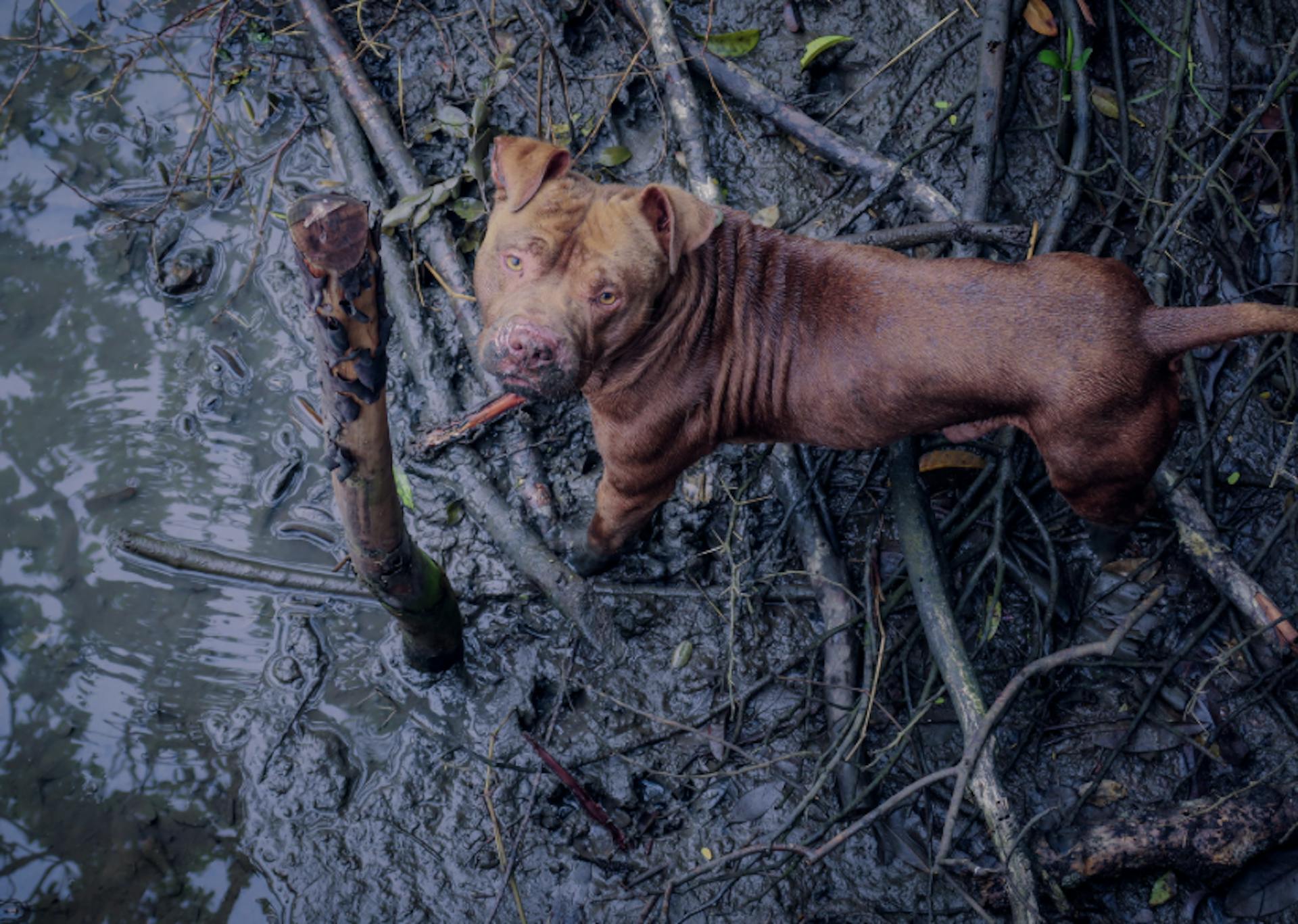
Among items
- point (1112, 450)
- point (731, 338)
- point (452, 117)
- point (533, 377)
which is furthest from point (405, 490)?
point (1112, 450)

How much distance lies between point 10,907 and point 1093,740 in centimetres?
544

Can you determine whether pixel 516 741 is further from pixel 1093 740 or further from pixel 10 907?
pixel 1093 740

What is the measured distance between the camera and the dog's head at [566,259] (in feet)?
12.6

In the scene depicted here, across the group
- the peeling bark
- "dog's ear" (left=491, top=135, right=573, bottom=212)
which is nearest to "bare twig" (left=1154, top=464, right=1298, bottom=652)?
the peeling bark

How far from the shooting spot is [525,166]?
4008mm

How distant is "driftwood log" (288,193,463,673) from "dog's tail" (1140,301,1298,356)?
303 cm

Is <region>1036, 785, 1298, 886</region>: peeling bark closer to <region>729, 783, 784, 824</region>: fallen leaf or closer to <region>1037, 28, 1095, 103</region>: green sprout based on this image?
<region>729, 783, 784, 824</region>: fallen leaf

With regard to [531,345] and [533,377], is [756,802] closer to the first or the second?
[533,377]

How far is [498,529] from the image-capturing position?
513 cm

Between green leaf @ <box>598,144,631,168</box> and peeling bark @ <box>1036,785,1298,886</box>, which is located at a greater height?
green leaf @ <box>598,144,631,168</box>

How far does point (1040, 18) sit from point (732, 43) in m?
1.80

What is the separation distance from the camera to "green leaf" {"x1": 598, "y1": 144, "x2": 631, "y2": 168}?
5.81m

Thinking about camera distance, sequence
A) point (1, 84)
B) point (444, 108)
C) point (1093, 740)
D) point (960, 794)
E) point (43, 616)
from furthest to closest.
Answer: point (1, 84) < point (444, 108) < point (43, 616) < point (1093, 740) < point (960, 794)

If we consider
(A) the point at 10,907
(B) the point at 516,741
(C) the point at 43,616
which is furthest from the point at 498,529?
(A) the point at 10,907
